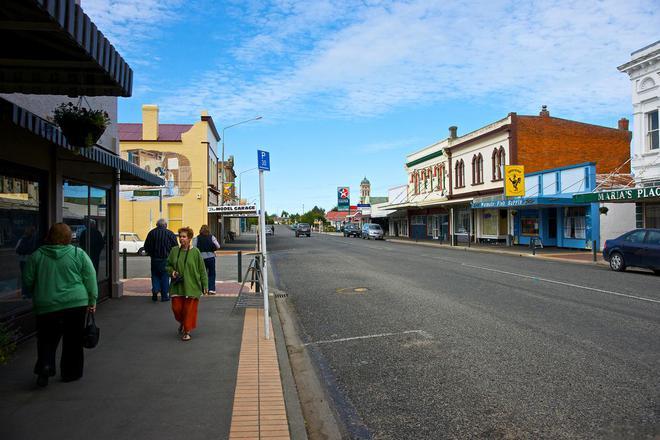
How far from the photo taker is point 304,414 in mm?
4777

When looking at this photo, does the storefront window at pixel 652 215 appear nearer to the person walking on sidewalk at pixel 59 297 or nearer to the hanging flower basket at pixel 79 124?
the hanging flower basket at pixel 79 124

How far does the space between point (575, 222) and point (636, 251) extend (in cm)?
1314

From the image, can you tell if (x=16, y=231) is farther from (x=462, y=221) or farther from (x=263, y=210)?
(x=462, y=221)

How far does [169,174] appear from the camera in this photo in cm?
3453

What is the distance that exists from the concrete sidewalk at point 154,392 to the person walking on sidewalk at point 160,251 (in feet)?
9.25

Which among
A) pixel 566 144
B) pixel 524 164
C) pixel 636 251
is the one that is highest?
pixel 566 144

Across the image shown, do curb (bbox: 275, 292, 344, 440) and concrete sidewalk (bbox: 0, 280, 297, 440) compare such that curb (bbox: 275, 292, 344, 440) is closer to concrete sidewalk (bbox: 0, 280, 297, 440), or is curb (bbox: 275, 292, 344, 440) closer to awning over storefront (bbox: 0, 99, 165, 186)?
concrete sidewalk (bbox: 0, 280, 297, 440)

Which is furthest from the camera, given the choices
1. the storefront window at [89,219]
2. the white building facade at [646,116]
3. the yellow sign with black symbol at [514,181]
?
the yellow sign with black symbol at [514,181]

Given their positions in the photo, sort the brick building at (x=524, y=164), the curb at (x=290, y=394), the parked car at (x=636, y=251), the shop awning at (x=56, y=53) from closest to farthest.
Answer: the shop awning at (x=56, y=53) → the curb at (x=290, y=394) → the parked car at (x=636, y=251) → the brick building at (x=524, y=164)

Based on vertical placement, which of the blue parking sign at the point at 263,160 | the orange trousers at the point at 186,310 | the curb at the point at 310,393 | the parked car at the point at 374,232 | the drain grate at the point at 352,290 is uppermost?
the blue parking sign at the point at 263,160

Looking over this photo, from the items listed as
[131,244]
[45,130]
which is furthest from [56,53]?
[131,244]

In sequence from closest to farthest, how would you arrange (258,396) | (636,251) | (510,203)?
(258,396), (636,251), (510,203)

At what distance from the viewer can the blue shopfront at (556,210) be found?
90.6ft

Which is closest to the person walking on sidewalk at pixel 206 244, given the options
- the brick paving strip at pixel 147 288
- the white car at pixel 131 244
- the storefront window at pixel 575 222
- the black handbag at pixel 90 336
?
the brick paving strip at pixel 147 288
